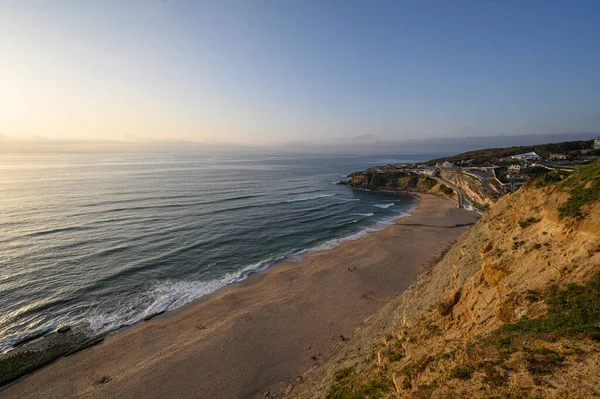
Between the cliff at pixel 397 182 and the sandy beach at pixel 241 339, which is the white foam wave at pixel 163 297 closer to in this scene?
the sandy beach at pixel 241 339

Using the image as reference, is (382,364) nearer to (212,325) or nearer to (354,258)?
(212,325)

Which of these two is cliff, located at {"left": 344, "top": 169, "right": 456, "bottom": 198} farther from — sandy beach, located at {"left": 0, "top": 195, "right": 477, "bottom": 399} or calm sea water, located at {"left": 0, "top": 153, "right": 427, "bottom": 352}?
sandy beach, located at {"left": 0, "top": 195, "right": 477, "bottom": 399}

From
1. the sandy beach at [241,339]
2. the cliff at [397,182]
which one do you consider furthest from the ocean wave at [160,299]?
the cliff at [397,182]

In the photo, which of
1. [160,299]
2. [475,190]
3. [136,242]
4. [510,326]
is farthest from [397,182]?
[510,326]

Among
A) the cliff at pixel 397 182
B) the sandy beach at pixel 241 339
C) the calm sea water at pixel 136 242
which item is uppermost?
the cliff at pixel 397 182

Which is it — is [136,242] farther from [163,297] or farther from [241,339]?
[241,339]

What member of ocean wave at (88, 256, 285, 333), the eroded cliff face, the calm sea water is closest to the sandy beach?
ocean wave at (88, 256, 285, 333)
